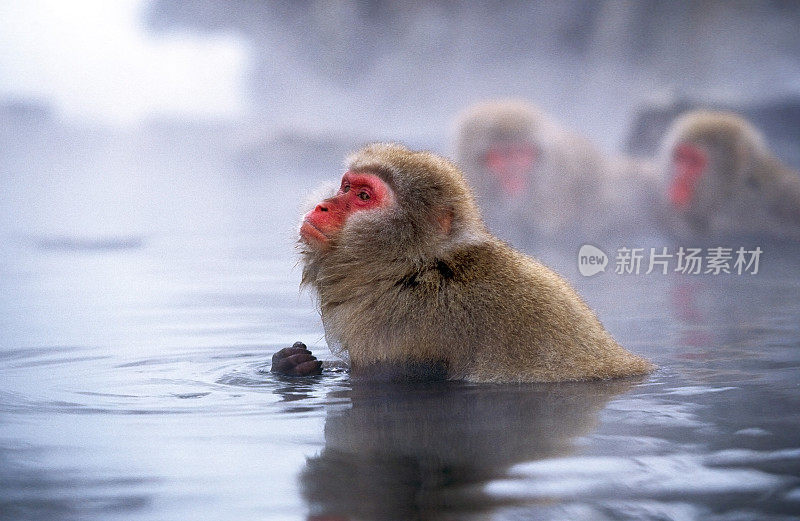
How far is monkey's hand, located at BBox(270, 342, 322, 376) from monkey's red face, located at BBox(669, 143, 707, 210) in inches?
255

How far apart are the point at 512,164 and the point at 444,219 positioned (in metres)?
5.82

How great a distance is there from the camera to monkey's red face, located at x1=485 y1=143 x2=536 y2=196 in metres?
9.32

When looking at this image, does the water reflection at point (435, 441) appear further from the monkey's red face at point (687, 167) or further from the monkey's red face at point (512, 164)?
the monkey's red face at point (687, 167)

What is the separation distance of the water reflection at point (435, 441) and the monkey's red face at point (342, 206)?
0.52 meters

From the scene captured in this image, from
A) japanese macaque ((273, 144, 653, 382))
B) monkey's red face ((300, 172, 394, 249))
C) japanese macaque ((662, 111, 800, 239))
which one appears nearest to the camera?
japanese macaque ((273, 144, 653, 382))

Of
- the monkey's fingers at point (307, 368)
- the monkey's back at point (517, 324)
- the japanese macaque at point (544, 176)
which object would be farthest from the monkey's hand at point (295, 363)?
the japanese macaque at point (544, 176)

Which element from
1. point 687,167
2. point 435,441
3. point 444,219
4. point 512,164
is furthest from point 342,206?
point 687,167

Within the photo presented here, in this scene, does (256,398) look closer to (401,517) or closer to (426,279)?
(426,279)

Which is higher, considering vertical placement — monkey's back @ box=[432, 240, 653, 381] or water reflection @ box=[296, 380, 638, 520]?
monkey's back @ box=[432, 240, 653, 381]

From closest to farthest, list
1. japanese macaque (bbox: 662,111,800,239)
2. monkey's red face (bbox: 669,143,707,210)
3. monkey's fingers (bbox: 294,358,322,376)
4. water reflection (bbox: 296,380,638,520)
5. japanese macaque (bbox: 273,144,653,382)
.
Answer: water reflection (bbox: 296,380,638,520)
japanese macaque (bbox: 273,144,653,382)
monkey's fingers (bbox: 294,358,322,376)
japanese macaque (bbox: 662,111,800,239)
monkey's red face (bbox: 669,143,707,210)

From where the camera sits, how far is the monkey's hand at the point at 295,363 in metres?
3.89

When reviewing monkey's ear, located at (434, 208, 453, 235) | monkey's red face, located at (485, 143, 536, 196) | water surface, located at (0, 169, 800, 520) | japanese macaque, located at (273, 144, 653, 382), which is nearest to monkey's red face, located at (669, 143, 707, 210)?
monkey's red face, located at (485, 143, 536, 196)

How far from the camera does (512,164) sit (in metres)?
9.40

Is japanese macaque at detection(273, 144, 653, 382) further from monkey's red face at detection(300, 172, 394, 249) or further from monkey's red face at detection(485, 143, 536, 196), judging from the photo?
monkey's red face at detection(485, 143, 536, 196)
